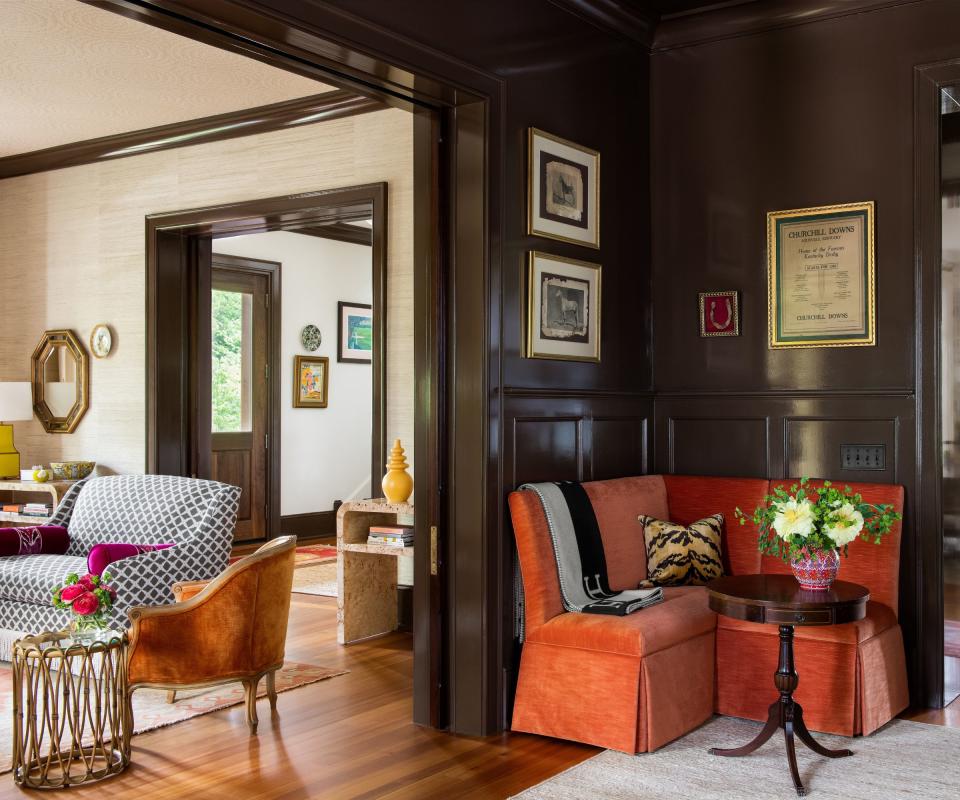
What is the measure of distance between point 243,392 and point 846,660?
6.67 m

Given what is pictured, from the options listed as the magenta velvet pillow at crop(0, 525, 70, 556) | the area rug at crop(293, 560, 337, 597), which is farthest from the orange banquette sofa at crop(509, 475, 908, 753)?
the area rug at crop(293, 560, 337, 597)

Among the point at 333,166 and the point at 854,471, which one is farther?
the point at 333,166

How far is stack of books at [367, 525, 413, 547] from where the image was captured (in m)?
5.80

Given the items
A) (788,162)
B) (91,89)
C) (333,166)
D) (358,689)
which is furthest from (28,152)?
(788,162)

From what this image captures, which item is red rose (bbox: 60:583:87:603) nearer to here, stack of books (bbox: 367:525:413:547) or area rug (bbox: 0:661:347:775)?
area rug (bbox: 0:661:347:775)

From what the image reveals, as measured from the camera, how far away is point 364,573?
20.1 feet

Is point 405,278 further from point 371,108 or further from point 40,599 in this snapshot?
point 40,599

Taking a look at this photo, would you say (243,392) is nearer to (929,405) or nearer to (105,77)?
(105,77)

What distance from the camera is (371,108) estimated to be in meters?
6.36

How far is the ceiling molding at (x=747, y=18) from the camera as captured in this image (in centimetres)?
484

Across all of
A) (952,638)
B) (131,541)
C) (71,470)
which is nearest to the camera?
(952,638)

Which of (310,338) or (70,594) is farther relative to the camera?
(310,338)

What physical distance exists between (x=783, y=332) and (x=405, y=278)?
226 centimetres

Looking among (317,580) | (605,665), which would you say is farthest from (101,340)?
(605,665)
